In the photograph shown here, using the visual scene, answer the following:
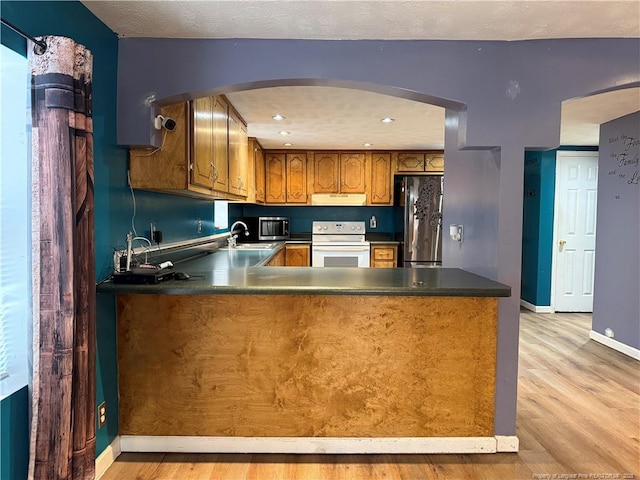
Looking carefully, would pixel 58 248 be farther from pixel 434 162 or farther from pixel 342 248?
pixel 434 162

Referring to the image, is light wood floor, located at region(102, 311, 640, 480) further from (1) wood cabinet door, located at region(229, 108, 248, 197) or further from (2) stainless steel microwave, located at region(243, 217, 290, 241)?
(2) stainless steel microwave, located at region(243, 217, 290, 241)

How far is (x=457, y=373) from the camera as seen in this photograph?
214 centimetres

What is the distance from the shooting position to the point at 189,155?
7.61 feet

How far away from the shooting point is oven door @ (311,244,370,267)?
548 centimetres

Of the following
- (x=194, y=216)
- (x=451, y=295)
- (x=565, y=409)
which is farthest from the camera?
(x=194, y=216)

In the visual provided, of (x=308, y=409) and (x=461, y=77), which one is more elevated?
(x=461, y=77)

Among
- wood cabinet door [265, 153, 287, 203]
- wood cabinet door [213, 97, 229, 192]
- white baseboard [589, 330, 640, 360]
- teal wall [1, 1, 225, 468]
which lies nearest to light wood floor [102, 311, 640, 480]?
teal wall [1, 1, 225, 468]

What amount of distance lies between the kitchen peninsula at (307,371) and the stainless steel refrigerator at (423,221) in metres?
3.21

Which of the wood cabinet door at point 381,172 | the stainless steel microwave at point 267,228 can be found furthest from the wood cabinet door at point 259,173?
the wood cabinet door at point 381,172

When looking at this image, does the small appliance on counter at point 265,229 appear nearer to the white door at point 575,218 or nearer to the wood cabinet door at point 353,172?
the wood cabinet door at point 353,172

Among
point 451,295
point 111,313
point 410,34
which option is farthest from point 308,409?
point 410,34

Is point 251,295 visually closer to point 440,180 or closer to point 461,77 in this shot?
point 461,77

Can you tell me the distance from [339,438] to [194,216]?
229 centimetres

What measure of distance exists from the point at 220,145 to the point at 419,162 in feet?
11.1
